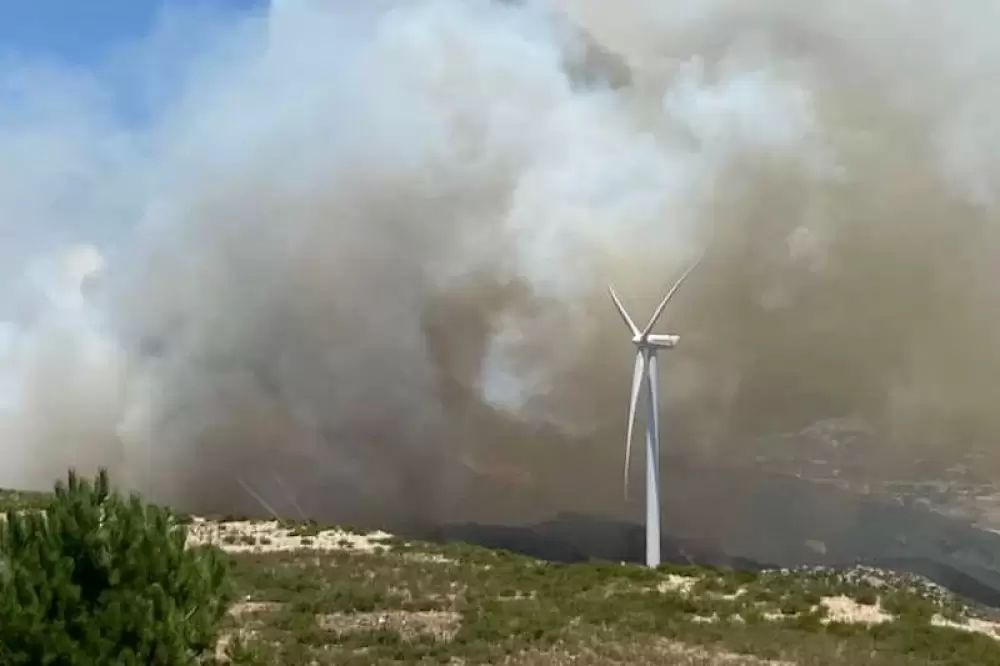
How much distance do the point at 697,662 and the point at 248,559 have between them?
17.2m

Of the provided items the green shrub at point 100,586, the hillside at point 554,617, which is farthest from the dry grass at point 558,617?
the green shrub at point 100,586

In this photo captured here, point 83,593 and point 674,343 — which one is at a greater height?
point 674,343

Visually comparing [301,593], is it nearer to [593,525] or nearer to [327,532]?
[327,532]

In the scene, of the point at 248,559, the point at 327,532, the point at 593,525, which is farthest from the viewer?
the point at 593,525

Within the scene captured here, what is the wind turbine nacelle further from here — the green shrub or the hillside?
the green shrub

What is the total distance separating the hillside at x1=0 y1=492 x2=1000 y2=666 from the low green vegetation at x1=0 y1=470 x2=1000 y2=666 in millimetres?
54

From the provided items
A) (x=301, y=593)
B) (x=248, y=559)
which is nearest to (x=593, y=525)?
(x=248, y=559)

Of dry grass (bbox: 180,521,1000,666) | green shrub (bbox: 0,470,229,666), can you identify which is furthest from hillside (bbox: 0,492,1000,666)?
green shrub (bbox: 0,470,229,666)

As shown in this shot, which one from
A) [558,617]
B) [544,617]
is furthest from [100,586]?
[558,617]

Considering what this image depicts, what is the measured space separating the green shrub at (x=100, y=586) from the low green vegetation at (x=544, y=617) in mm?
127

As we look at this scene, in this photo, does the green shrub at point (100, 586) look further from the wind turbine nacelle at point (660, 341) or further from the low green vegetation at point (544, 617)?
the wind turbine nacelle at point (660, 341)

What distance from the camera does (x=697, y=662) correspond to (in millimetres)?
20922

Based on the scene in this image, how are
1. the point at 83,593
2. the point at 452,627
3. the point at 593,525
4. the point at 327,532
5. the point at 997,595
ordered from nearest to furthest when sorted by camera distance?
the point at 83,593
the point at 452,627
the point at 327,532
the point at 997,595
the point at 593,525

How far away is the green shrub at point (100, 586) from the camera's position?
12938 mm
